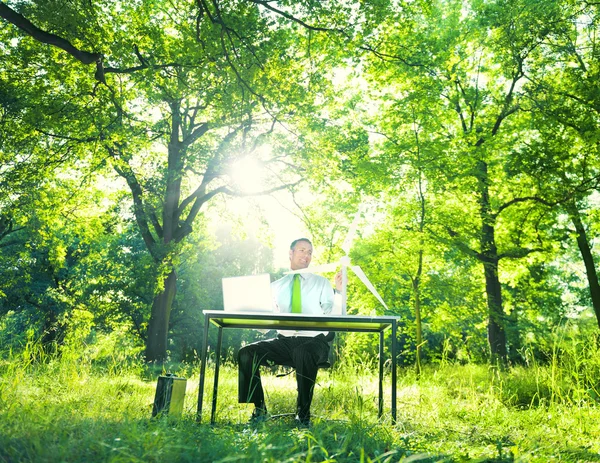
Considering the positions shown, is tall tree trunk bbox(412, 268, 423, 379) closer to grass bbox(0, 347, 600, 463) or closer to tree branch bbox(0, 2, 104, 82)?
grass bbox(0, 347, 600, 463)

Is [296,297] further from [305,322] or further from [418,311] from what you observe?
[418,311]

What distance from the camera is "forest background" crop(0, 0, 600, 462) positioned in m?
5.41

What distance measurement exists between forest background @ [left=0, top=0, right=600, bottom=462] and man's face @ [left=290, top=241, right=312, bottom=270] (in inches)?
57.8

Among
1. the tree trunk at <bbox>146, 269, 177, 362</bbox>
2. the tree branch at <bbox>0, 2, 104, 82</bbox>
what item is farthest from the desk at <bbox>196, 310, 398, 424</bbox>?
the tree trunk at <bbox>146, 269, 177, 362</bbox>

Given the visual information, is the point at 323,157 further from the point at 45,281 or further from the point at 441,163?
the point at 45,281

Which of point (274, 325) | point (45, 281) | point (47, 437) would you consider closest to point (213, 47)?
point (274, 325)

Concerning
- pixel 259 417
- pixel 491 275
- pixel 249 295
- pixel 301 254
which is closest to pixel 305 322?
pixel 249 295

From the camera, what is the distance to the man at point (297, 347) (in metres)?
4.33

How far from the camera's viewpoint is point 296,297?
5.00m

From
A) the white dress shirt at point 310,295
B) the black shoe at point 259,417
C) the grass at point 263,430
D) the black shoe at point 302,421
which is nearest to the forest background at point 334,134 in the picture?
the grass at point 263,430

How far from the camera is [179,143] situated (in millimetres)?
15086

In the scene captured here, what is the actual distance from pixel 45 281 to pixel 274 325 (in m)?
24.2

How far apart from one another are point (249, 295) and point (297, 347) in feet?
2.57

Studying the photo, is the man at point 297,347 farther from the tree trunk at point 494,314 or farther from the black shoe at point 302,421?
the tree trunk at point 494,314
